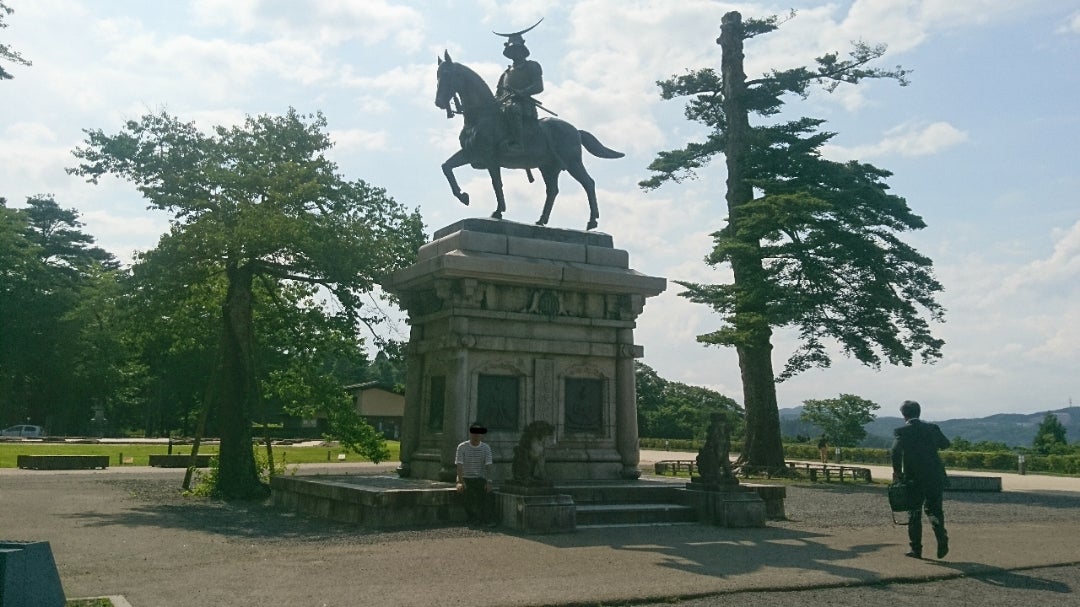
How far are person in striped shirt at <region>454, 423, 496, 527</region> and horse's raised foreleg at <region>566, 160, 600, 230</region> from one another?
5.76 meters

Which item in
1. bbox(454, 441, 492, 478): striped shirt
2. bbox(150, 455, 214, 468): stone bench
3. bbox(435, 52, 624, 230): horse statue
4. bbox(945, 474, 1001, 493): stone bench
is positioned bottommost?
bbox(945, 474, 1001, 493): stone bench

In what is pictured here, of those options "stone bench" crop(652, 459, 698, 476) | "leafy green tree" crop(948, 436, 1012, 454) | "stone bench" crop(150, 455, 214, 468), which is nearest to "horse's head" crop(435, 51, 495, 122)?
"stone bench" crop(652, 459, 698, 476)

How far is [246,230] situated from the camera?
54.2ft

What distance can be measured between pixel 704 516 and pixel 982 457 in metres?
32.9

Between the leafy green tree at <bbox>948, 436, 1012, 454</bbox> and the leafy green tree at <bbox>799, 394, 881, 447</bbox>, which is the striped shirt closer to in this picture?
the leafy green tree at <bbox>948, 436, 1012, 454</bbox>

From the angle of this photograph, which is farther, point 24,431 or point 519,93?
point 24,431

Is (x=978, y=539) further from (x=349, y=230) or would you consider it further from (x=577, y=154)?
(x=349, y=230)

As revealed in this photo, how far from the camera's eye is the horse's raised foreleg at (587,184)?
653 inches

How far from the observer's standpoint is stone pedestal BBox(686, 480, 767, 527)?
41.5 feet

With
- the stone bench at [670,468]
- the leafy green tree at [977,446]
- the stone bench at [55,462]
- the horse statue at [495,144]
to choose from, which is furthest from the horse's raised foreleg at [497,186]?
the leafy green tree at [977,446]

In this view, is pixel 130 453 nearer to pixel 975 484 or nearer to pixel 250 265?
pixel 250 265

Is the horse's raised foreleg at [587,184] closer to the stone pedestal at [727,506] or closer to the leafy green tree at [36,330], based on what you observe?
the stone pedestal at [727,506]

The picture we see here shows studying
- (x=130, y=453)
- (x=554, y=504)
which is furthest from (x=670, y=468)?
(x=130, y=453)

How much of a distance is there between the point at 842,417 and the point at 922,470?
159ft
